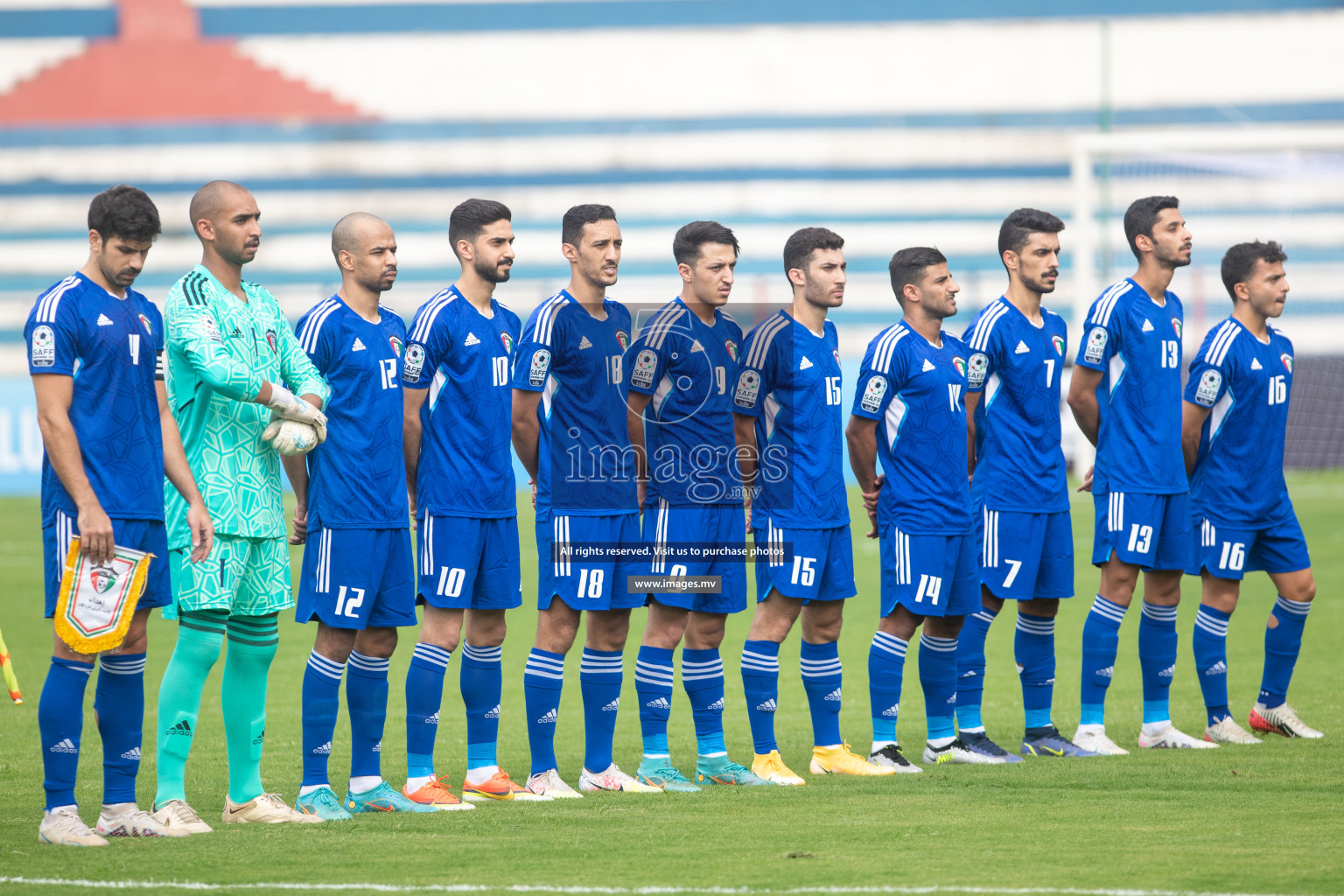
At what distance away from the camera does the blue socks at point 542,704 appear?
6.41 meters

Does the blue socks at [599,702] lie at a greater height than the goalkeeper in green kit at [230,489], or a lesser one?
lesser

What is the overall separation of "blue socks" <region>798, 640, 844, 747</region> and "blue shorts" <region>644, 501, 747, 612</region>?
52 cm

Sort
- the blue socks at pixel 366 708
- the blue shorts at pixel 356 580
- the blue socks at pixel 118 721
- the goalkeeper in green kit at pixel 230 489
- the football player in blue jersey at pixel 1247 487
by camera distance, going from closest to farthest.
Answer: the blue socks at pixel 118 721
the goalkeeper in green kit at pixel 230 489
the blue shorts at pixel 356 580
the blue socks at pixel 366 708
the football player in blue jersey at pixel 1247 487

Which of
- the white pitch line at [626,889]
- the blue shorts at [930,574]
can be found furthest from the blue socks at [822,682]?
the white pitch line at [626,889]

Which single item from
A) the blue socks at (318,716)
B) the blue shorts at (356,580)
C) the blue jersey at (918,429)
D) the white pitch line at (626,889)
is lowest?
the white pitch line at (626,889)

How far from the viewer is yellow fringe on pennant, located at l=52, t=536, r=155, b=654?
207 inches

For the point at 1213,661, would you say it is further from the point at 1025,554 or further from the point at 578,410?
the point at 578,410

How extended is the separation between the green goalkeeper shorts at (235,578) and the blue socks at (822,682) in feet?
7.59

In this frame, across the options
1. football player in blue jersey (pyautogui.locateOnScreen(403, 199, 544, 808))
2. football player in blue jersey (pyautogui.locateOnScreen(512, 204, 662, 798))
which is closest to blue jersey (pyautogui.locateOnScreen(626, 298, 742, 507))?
football player in blue jersey (pyautogui.locateOnScreen(512, 204, 662, 798))

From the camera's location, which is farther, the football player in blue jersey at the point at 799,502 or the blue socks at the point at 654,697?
the football player in blue jersey at the point at 799,502

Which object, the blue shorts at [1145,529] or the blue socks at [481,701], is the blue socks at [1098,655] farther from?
the blue socks at [481,701]

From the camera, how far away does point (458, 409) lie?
634 centimetres

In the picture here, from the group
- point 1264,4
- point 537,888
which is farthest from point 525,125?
point 537,888

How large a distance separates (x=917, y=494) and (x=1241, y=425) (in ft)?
6.39
